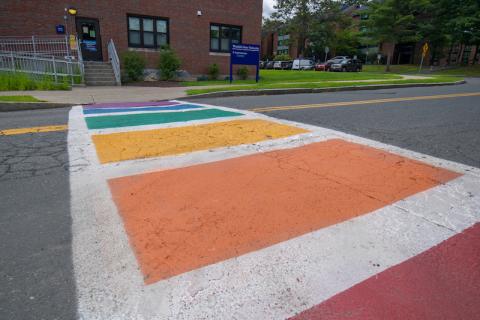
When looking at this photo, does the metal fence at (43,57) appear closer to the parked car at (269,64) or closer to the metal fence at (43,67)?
the metal fence at (43,67)

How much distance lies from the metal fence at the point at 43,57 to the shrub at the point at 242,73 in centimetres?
963

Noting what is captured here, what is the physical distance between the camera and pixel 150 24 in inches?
743

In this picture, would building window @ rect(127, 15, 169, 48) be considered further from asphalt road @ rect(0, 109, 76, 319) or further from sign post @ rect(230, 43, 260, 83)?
asphalt road @ rect(0, 109, 76, 319)

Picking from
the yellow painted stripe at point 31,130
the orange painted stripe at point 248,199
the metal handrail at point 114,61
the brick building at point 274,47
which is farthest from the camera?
the brick building at point 274,47

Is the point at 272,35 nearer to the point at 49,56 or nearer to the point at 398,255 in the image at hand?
the point at 49,56

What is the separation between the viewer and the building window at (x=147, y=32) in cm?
1845

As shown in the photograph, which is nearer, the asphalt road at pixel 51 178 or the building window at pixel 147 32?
the asphalt road at pixel 51 178

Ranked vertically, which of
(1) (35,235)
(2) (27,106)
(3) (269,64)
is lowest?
(1) (35,235)

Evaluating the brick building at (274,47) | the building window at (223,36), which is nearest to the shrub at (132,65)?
the building window at (223,36)

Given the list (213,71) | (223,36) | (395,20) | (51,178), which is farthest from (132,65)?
(395,20)

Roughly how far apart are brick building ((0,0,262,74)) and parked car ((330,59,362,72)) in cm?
2080

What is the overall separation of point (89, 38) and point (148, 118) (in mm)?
13251

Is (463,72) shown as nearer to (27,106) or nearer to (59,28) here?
(59,28)

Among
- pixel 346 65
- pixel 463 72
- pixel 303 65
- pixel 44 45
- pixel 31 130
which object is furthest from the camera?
pixel 303 65
